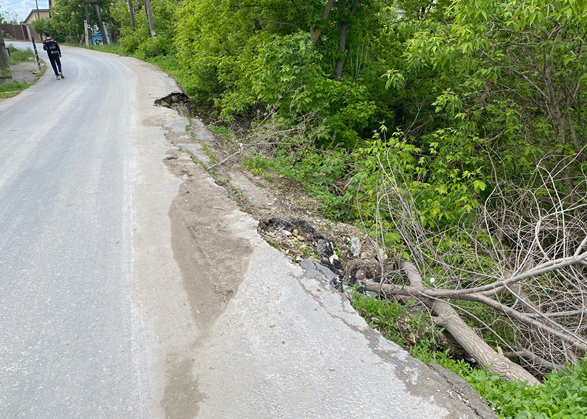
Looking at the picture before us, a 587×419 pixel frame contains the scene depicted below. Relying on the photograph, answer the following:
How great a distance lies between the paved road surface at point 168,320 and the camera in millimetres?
2660

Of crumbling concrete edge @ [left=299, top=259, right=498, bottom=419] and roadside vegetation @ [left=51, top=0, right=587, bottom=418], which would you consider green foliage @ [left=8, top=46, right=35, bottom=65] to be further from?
crumbling concrete edge @ [left=299, top=259, right=498, bottom=419]

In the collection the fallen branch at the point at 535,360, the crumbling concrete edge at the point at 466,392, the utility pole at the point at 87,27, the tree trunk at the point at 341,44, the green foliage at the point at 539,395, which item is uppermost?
the utility pole at the point at 87,27

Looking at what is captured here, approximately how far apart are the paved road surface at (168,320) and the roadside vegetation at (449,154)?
2.24 feet

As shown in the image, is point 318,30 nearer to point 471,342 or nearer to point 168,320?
point 471,342

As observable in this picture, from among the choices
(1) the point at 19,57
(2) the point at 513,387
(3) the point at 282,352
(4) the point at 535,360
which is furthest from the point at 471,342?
(1) the point at 19,57

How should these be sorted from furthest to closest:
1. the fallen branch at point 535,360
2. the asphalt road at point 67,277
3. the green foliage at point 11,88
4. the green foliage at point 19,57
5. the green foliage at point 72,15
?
1. the green foliage at point 72,15
2. the green foliage at point 19,57
3. the green foliage at point 11,88
4. the fallen branch at point 535,360
5. the asphalt road at point 67,277

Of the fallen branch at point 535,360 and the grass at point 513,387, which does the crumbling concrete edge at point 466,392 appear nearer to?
the grass at point 513,387

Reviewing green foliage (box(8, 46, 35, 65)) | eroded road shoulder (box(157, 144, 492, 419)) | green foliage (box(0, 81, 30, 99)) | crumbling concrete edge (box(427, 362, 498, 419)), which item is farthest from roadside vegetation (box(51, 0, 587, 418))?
green foliage (box(8, 46, 35, 65))

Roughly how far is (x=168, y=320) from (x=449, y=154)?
583 cm

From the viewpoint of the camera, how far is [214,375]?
285 centimetres

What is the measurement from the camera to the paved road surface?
8.73ft

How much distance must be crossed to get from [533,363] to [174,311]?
3518 millimetres

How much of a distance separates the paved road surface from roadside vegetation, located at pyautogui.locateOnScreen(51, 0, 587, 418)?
2.24 feet

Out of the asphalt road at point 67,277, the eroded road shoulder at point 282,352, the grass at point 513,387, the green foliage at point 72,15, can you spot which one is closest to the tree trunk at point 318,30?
the asphalt road at point 67,277
